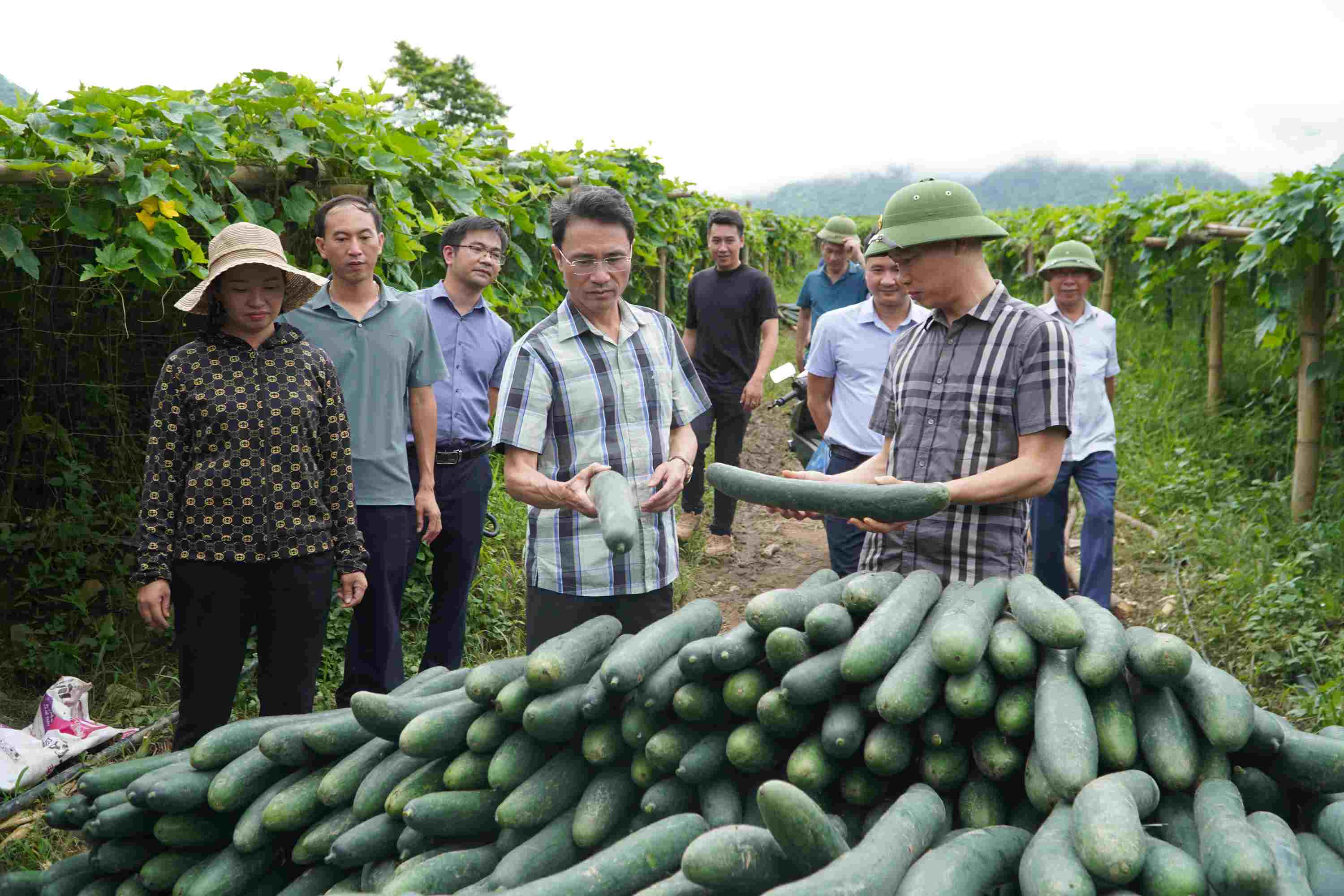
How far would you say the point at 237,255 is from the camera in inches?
128

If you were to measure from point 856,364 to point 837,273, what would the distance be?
86.9 inches

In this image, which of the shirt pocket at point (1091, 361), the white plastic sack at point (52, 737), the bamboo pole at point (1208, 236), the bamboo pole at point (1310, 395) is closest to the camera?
the white plastic sack at point (52, 737)

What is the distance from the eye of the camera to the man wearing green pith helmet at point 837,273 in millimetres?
7267

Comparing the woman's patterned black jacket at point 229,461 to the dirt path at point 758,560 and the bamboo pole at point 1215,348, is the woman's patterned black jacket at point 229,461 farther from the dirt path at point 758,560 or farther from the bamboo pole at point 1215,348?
the bamboo pole at point 1215,348

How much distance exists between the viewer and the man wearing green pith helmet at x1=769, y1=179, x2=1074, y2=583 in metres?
2.72

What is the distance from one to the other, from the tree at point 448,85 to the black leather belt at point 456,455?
129 ft

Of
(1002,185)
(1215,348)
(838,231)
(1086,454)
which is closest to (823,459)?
(1086,454)

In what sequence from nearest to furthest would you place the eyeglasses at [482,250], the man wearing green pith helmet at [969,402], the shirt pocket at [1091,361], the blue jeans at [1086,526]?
the man wearing green pith helmet at [969,402] → the eyeglasses at [482,250] → the blue jeans at [1086,526] → the shirt pocket at [1091,361]

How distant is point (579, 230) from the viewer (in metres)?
2.96

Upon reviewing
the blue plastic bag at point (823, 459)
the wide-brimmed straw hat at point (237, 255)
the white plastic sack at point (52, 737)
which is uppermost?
the wide-brimmed straw hat at point (237, 255)

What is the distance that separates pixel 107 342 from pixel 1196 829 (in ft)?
16.9

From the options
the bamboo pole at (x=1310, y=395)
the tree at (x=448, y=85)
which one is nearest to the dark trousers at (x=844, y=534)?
the bamboo pole at (x=1310, y=395)

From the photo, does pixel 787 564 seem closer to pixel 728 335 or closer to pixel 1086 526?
pixel 728 335

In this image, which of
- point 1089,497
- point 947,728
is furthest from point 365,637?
point 1089,497
